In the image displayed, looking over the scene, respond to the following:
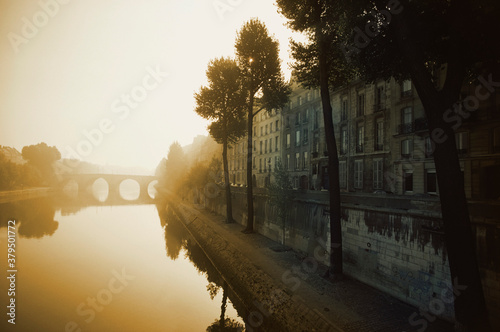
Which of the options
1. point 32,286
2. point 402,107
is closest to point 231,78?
point 402,107

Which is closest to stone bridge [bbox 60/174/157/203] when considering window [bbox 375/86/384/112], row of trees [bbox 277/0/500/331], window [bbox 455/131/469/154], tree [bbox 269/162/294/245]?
tree [bbox 269/162/294/245]

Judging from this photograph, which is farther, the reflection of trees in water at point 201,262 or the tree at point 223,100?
the tree at point 223,100

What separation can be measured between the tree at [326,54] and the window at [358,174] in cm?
1732

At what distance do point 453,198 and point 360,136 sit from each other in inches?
946

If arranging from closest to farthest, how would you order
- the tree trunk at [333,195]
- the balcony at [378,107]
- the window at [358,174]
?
the tree trunk at [333,195] < the balcony at [378,107] < the window at [358,174]

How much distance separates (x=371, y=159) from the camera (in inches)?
1110

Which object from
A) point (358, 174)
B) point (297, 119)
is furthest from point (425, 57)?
point (297, 119)

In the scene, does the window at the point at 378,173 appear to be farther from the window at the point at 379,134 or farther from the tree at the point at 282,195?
the tree at the point at 282,195

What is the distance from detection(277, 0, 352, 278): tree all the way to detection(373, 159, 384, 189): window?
16.1 metres

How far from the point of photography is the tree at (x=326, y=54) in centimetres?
1285

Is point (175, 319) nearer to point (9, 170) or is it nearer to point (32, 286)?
point (32, 286)

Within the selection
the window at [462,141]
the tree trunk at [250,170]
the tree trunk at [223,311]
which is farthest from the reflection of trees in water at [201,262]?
the window at [462,141]

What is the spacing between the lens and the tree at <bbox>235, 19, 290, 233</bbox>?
22.4m

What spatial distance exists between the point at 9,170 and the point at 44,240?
59307mm
